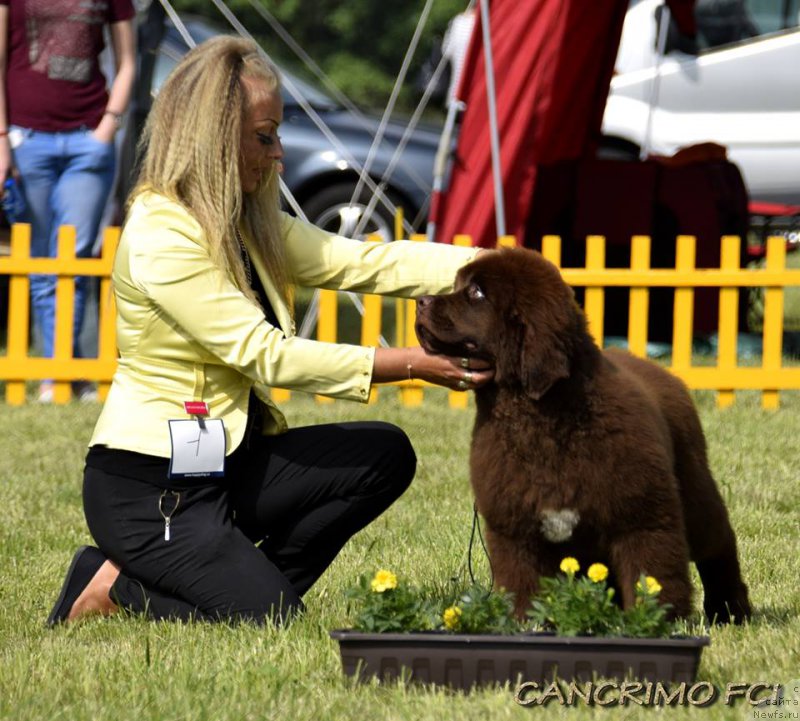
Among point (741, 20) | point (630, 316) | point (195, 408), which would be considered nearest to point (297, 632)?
point (195, 408)

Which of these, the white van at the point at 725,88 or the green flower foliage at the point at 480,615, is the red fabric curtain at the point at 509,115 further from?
the green flower foliage at the point at 480,615

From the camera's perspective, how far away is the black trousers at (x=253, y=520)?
145 inches

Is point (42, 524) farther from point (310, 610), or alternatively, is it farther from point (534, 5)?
point (534, 5)

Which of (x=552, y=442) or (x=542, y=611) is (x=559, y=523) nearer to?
(x=552, y=442)

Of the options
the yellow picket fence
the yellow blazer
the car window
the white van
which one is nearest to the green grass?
the yellow blazer

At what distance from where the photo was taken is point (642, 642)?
2.84 metres

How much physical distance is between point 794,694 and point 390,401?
477cm

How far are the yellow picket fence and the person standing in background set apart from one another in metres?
0.45

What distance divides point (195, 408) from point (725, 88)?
9.49 m

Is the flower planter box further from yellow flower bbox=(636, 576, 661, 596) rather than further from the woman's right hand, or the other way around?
the woman's right hand

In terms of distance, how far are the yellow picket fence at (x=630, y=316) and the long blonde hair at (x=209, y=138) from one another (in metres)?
3.74

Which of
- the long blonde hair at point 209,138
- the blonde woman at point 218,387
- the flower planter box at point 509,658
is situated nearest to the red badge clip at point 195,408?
the blonde woman at point 218,387

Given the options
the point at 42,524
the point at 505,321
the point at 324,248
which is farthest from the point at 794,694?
the point at 42,524

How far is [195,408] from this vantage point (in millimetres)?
3668
